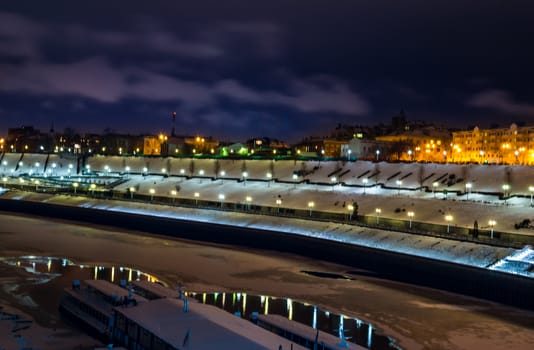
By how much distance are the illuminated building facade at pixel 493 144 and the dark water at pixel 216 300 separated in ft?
276

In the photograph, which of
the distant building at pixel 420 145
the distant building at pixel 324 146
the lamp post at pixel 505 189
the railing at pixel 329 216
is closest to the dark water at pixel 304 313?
the railing at pixel 329 216

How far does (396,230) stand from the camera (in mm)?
44438

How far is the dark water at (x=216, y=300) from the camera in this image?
23.7m

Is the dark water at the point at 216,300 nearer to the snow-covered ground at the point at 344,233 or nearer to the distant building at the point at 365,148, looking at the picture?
the snow-covered ground at the point at 344,233

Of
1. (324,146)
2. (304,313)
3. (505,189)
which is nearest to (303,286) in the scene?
Result: (304,313)

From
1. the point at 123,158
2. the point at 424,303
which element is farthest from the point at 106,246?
the point at 123,158

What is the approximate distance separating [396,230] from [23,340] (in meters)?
29.9

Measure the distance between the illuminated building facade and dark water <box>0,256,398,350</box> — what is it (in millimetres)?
84234

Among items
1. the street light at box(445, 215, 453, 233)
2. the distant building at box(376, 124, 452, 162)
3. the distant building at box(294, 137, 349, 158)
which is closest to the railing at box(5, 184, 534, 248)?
the street light at box(445, 215, 453, 233)

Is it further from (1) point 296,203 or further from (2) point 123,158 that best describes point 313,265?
(2) point 123,158

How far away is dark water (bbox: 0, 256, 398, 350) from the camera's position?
23.7m

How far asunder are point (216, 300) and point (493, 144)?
349 ft

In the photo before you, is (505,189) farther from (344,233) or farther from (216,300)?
(216,300)

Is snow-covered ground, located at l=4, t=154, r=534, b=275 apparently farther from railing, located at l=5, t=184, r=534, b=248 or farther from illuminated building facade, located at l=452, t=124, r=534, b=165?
illuminated building facade, located at l=452, t=124, r=534, b=165
